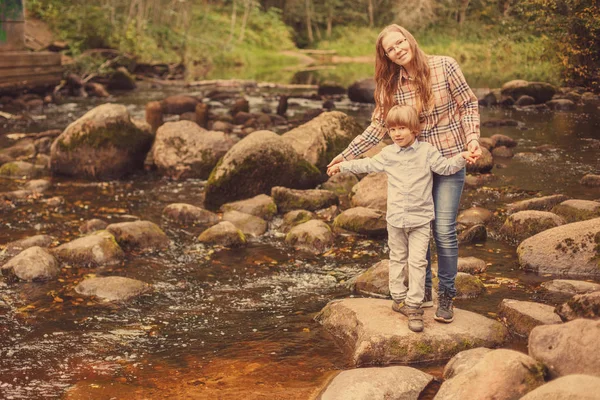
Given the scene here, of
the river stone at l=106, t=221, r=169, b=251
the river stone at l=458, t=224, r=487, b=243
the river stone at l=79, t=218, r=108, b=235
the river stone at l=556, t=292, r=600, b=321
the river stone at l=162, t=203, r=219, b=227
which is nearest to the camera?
the river stone at l=556, t=292, r=600, b=321

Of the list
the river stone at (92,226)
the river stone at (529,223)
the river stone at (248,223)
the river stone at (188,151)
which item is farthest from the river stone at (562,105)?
the river stone at (92,226)

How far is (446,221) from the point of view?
16.0ft

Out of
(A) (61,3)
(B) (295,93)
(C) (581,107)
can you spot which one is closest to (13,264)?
(C) (581,107)

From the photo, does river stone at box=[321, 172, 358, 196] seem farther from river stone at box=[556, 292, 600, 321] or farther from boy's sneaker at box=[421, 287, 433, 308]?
river stone at box=[556, 292, 600, 321]

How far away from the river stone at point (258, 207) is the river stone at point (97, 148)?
3.16m

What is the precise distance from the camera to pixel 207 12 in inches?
1688

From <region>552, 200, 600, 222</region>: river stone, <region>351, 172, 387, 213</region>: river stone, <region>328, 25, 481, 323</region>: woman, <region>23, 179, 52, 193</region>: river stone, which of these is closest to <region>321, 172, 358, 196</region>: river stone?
<region>351, 172, 387, 213</region>: river stone

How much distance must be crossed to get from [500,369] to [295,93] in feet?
71.0

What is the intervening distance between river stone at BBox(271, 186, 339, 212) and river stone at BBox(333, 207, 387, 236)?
107cm

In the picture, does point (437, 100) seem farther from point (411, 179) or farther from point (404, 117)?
point (411, 179)

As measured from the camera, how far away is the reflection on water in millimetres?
4902

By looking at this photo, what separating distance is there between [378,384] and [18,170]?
9.82m

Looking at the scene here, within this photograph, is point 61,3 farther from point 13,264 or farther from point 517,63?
point 13,264

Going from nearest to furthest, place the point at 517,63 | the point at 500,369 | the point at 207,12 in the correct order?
the point at 500,369 < the point at 517,63 < the point at 207,12
